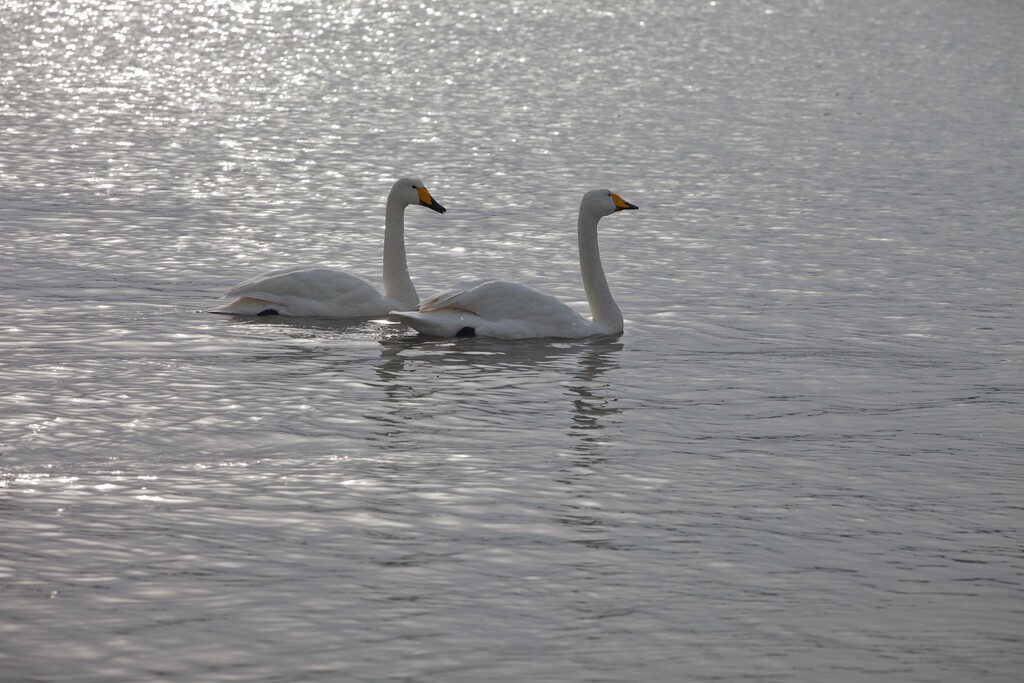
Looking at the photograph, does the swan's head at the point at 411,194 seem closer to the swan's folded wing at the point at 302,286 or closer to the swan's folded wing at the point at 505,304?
the swan's folded wing at the point at 302,286

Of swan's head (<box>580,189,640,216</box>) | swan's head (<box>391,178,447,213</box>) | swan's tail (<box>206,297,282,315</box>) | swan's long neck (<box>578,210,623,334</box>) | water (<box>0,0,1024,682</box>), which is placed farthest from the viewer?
swan's head (<box>391,178,447,213</box>)

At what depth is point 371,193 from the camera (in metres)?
21.3

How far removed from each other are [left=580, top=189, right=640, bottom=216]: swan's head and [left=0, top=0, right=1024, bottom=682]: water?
100 cm

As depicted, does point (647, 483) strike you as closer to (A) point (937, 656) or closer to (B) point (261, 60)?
(A) point (937, 656)

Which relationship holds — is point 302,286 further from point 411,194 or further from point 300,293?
point 411,194

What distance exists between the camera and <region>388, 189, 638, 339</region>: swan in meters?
13.9

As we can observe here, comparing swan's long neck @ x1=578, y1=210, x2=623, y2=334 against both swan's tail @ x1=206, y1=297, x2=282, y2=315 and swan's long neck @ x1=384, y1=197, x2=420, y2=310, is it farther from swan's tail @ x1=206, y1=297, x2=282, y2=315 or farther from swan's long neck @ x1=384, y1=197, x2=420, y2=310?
swan's tail @ x1=206, y1=297, x2=282, y2=315

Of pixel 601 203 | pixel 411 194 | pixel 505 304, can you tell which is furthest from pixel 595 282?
pixel 411 194

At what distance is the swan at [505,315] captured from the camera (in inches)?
547

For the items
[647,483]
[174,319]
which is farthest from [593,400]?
[174,319]

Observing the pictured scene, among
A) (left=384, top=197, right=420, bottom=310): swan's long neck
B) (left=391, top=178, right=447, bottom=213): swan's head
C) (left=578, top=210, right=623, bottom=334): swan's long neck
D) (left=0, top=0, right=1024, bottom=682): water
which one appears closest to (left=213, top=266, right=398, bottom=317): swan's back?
(left=0, top=0, right=1024, bottom=682): water

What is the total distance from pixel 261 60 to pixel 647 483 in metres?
29.2

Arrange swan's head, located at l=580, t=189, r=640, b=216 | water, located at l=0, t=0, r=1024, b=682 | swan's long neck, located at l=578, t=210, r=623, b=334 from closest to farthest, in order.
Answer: water, located at l=0, t=0, r=1024, b=682
swan's long neck, located at l=578, t=210, r=623, b=334
swan's head, located at l=580, t=189, r=640, b=216

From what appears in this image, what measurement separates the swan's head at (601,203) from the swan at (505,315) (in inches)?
33.7
